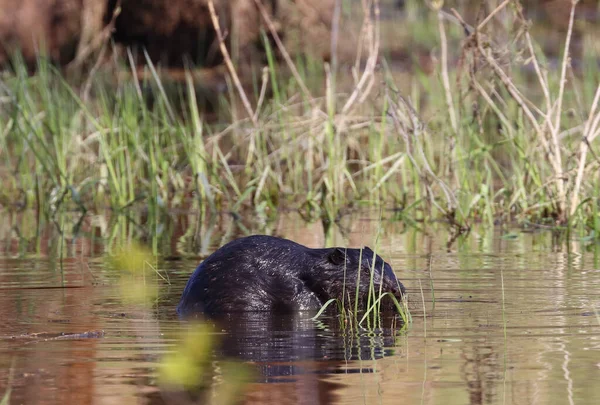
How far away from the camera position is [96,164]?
9.60 m

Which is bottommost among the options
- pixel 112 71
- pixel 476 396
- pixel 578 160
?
pixel 476 396

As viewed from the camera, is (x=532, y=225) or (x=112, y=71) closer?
(x=532, y=225)

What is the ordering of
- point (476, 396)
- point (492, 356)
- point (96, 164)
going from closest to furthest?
point (476, 396), point (492, 356), point (96, 164)

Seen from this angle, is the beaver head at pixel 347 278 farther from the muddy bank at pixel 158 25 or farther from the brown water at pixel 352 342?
the muddy bank at pixel 158 25

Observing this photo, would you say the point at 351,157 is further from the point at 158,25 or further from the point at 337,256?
the point at 158,25

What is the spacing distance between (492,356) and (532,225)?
13.4 feet

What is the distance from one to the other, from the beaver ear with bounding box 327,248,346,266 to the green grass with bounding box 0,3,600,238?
2.21 metres

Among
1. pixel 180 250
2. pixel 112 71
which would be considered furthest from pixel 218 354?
pixel 112 71

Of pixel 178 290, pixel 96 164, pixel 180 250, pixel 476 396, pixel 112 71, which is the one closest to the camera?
pixel 476 396

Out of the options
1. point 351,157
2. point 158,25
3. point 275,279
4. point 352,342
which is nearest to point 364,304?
point 275,279

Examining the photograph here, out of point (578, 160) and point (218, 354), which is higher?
point (578, 160)

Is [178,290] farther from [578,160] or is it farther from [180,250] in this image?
[578,160]

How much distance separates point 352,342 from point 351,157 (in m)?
5.79

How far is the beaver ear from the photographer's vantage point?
201 inches
